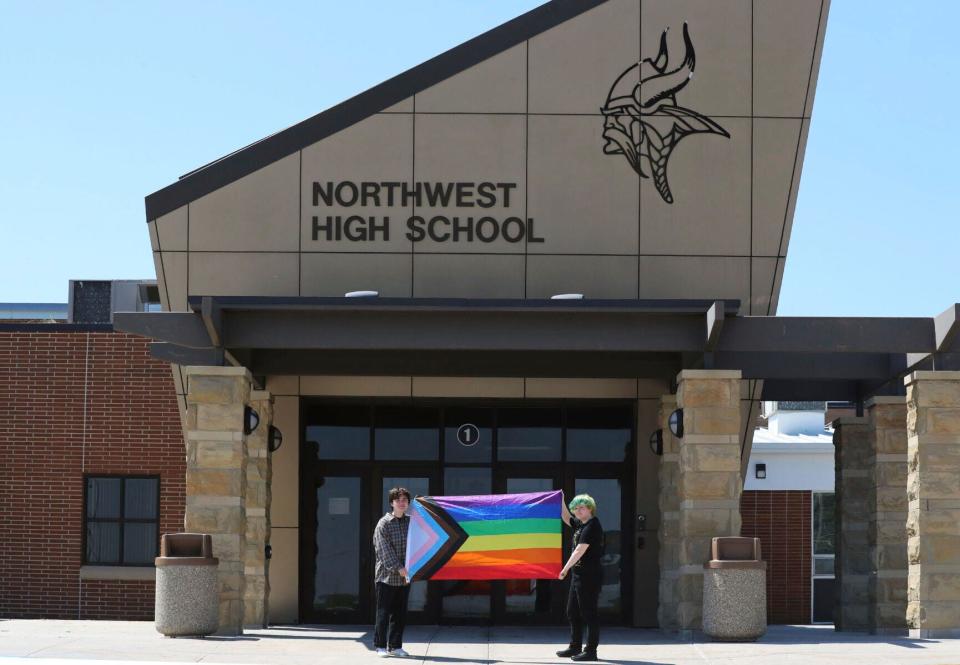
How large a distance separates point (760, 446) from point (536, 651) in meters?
16.3

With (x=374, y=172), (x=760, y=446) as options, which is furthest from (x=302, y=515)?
(x=760, y=446)

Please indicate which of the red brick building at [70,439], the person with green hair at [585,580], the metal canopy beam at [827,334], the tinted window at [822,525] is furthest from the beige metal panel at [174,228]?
the tinted window at [822,525]

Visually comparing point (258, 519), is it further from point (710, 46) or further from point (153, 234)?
point (710, 46)

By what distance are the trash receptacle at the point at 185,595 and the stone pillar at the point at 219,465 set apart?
70 cm

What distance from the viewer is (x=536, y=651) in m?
16.4

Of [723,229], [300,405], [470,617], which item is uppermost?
[723,229]

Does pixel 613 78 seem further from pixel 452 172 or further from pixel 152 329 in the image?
pixel 152 329

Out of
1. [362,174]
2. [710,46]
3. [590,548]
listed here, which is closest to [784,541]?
[710,46]

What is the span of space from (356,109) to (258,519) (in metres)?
5.78

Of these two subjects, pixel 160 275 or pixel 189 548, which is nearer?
pixel 189 548

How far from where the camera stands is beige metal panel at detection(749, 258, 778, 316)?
A: 2044cm

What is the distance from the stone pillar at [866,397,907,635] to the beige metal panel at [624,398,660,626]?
127 inches

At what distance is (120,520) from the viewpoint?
25.9 m

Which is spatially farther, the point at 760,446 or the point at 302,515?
the point at 760,446
